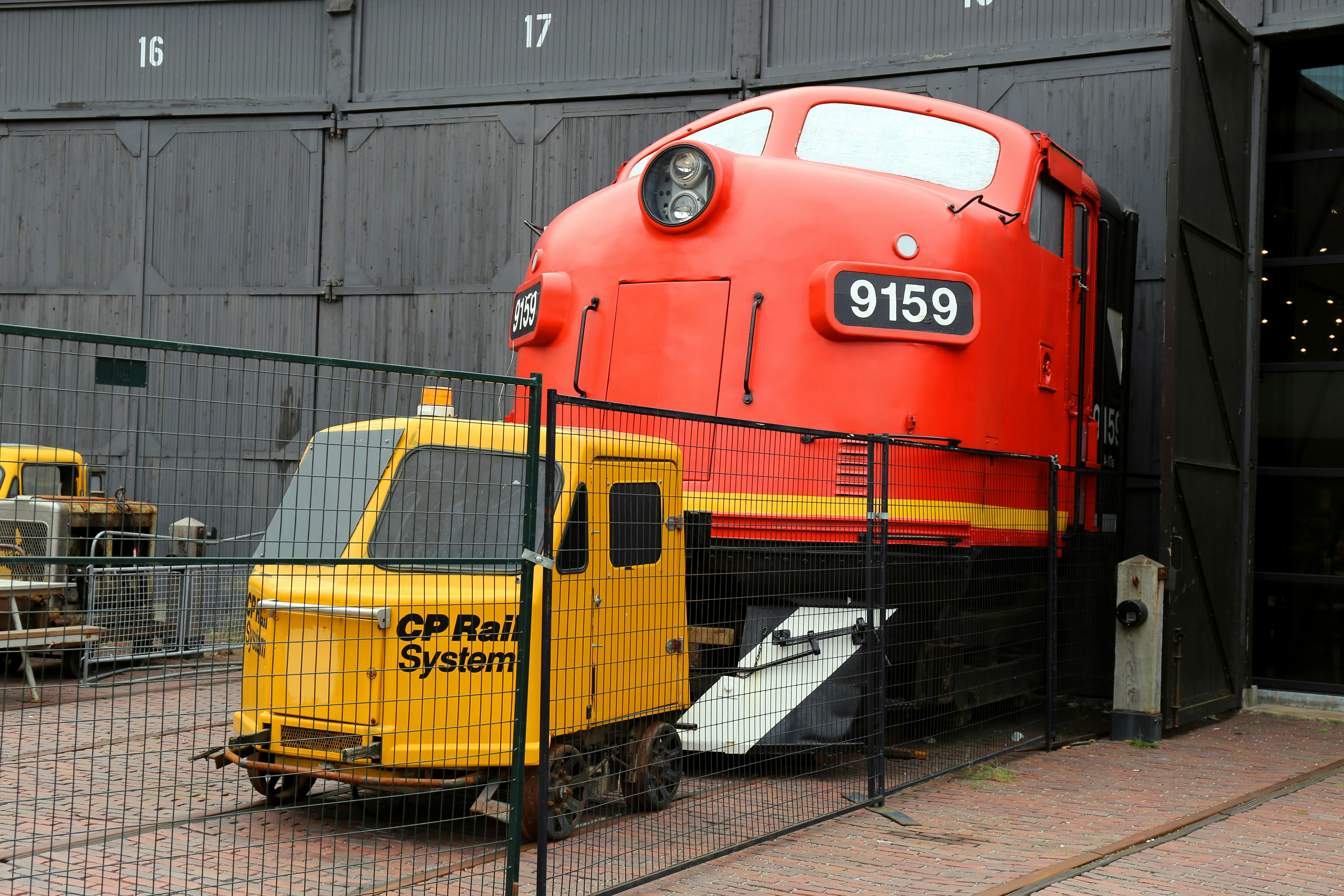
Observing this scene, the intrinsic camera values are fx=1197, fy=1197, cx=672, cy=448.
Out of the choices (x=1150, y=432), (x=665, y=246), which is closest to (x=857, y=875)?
(x=665, y=246)

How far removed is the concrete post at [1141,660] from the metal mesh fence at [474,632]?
102cm

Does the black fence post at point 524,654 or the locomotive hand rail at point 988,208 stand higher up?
the locomotive hand rail at point 988,208

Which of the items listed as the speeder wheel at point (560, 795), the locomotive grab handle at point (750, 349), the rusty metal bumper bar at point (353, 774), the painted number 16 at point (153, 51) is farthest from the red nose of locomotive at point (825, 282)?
the painted number 16 at point (153, 51)

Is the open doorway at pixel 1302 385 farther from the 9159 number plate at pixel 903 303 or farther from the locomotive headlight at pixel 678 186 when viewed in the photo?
the locomotive headlight at pixel 678 186

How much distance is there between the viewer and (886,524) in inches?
265

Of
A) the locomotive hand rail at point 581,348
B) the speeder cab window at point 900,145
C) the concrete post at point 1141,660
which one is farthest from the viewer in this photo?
the concrete post at point 1141,660

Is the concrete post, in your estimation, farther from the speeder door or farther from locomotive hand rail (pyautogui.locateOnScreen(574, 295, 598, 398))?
locomotive hand rail (pyautogui.locateOnScreen(574, 295, 598, 398))

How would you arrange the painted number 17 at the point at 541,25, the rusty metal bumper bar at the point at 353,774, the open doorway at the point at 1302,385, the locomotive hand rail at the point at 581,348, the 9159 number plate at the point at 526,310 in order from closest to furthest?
the rusty metal bumper bar at the point at 353,774, the locomotive hand rail at the point at 581,348, the 9159 number plate at the point at 526,310, the open doorway at the point at 1302,385, the painted number 17 at the point at 541,25

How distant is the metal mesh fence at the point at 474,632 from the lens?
395 centimetres

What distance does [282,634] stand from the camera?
546 centimetres

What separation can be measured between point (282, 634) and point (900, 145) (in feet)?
17.5

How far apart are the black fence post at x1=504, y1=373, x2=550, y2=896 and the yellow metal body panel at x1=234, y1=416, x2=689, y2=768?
17 cm

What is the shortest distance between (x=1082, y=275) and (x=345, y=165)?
10256 mm

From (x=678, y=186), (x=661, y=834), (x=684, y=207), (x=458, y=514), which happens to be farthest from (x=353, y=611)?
(x=678, y=186)
